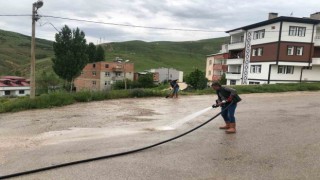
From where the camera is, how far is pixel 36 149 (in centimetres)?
732

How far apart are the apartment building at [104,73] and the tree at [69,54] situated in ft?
43.3

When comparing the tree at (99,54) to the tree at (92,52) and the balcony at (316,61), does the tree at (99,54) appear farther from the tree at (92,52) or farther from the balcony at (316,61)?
the balcony at (316,61)

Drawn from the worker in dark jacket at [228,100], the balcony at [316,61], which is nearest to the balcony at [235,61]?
the balcony at [316,61]

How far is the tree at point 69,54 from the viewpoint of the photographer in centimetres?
5738

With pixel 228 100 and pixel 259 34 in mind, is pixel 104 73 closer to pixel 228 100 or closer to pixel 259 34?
pixel 259 34

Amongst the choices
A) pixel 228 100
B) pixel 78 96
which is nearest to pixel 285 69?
pixel 78 96

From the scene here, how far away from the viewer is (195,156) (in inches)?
259

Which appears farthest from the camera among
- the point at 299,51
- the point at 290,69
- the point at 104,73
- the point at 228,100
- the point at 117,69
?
the point at 117,69

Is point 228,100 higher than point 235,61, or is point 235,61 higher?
point 235,61

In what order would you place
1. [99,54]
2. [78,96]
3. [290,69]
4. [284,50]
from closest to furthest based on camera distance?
[78,96] < [284,50] < [290,69] < [99,54]

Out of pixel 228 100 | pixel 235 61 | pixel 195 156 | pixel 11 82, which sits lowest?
pixel 11 82

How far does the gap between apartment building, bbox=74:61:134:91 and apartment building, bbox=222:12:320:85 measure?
38.6 meters

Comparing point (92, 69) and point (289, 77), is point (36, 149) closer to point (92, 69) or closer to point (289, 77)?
point (289, 77)

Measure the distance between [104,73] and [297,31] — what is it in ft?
158
